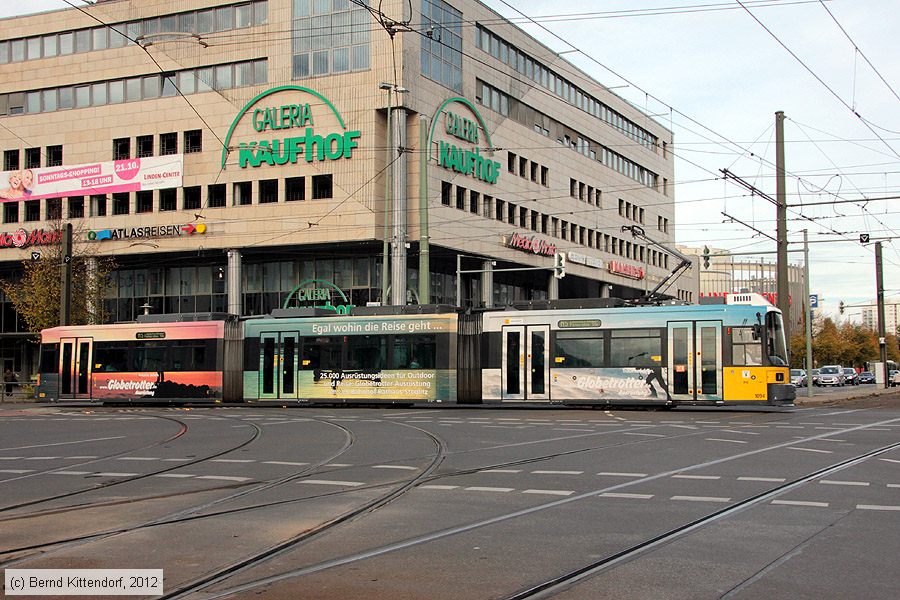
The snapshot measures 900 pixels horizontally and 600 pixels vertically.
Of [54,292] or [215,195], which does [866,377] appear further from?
[54,292]

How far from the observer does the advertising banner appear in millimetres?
53250

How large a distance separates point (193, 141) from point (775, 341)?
36846 millimetres

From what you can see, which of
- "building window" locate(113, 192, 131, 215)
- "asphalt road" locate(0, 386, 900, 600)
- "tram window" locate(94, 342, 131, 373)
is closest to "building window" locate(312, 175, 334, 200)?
"building window" locate(113, 192, 131, 215)

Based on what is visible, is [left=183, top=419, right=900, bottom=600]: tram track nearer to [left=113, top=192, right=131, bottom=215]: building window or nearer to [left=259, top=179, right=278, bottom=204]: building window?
[left=259, top=179, right=278, bottom=204]: building window

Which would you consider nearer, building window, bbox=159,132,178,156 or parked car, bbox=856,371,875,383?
building window, bbox=159,132,178,156

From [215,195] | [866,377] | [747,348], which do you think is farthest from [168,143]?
[866,377]

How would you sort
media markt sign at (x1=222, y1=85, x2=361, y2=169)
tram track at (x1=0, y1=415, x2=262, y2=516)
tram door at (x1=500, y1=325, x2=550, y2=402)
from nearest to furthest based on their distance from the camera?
1. tram track at (x1=0, y1=415, x2=262, y2=516)
2. tram door at (x1=500, y1=325, x2=550, y2=402)
3. media markt sign at (x1=222, y1=85, x2=361, y2=169)

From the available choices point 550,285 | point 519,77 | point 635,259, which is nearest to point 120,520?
point 519,77

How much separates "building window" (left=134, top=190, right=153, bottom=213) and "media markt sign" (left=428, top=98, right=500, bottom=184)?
1676 cm

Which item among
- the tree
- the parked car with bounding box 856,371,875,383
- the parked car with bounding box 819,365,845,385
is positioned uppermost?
the tree

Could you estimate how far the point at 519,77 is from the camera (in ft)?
195

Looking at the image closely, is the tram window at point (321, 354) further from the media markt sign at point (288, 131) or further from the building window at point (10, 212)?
the building window at point (10, 212)

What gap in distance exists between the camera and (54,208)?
55.3 metres

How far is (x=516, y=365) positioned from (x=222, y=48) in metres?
31.4
